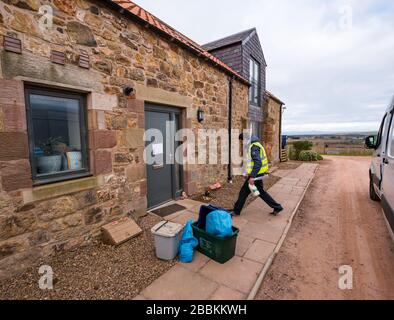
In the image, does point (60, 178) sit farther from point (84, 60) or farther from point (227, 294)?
point (227, 294)

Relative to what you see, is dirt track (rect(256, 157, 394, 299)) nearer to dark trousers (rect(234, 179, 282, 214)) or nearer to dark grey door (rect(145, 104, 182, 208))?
dark trousers (rect(234, 179, 282, 214))

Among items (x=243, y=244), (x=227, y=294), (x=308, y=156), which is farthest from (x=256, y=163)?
(x=308, y=156)

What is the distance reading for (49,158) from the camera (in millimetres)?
2887

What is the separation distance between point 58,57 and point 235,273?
3.66m

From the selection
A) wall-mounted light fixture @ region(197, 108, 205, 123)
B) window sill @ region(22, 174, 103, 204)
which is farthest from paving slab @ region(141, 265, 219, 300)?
wall-mounted light fixture @ region(197, 108, 205, 123)

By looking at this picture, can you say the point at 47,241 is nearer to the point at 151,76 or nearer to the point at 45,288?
the point at 45,288

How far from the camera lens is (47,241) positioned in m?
2.72

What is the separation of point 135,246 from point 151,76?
10.3ft

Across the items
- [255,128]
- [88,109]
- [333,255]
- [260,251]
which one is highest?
[255,128]

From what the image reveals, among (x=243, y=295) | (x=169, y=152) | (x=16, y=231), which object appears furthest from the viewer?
(x=169, y=152)

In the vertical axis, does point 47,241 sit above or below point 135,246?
above

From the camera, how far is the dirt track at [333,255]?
243 centimetres

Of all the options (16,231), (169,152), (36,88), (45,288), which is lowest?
(45,288)
